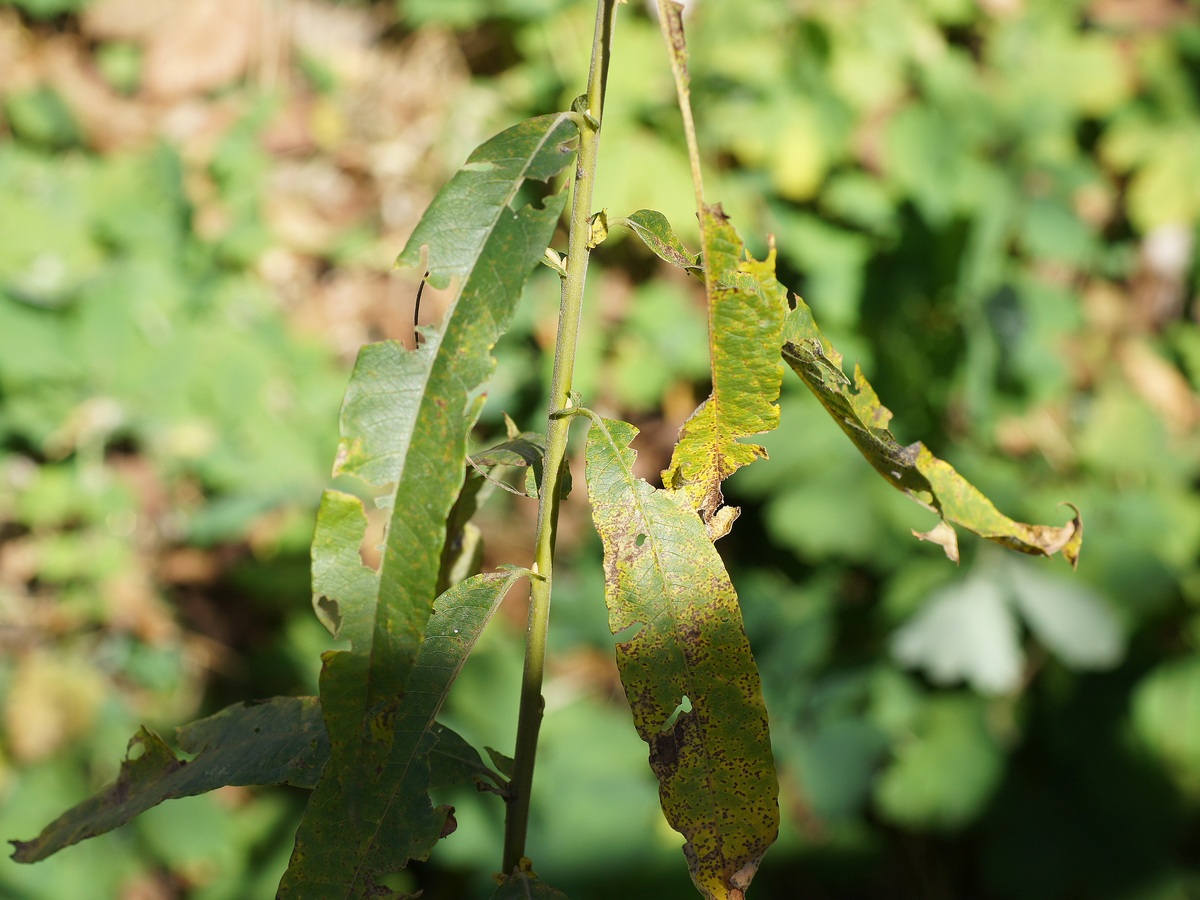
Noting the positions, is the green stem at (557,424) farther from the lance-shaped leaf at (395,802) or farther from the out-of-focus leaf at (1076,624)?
the out-of-focus leaf at (1076,624)

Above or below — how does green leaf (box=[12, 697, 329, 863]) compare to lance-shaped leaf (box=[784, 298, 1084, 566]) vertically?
below

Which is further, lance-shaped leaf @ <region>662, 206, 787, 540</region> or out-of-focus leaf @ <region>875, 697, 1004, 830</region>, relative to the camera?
out-of-focus leaf @ <region>875, 697, 1004, 830</region>

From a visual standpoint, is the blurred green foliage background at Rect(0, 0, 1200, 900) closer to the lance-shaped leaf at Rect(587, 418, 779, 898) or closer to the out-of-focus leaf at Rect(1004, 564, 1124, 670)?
the out-of-focus leaf at Rect(1004, 564, 1124, 670)

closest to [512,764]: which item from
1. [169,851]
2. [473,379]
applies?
[473,379]

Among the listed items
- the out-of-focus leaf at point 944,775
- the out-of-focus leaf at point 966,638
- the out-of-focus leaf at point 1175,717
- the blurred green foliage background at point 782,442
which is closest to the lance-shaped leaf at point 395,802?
the blurred green foliage background at point 782,442

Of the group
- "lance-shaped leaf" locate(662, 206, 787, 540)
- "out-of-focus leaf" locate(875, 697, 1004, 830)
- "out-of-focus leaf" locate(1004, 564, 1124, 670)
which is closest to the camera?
"lance-shaped leaf" locate(662, 206, 787, 540)

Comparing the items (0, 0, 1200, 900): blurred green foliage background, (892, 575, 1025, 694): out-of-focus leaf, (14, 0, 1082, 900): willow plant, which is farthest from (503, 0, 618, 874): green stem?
(892, 575, 1025, 694): out-of-focus leaf
